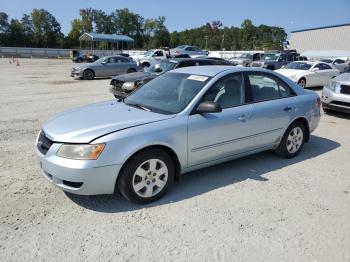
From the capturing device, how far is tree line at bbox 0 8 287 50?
3573 inches

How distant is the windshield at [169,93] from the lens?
180 inches

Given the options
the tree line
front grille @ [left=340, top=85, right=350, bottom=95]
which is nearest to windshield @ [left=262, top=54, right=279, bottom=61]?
front grille @ [left=340, top=85, right=350, bottom=95]

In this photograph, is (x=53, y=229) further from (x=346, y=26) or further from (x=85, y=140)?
(x=346, y=26)

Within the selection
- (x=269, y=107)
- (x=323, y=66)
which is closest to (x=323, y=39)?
(x=323, y=66)

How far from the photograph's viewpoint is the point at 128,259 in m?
3.12

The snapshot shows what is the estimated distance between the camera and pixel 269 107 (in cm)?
535

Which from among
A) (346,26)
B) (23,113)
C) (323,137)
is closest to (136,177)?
(323,137)

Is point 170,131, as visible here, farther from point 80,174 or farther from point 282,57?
point 282,57

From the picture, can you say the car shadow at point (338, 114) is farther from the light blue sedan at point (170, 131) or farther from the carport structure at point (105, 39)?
the carport structure at point (105, 39)

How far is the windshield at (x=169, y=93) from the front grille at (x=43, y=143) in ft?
4.29

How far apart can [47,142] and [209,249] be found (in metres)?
2.17

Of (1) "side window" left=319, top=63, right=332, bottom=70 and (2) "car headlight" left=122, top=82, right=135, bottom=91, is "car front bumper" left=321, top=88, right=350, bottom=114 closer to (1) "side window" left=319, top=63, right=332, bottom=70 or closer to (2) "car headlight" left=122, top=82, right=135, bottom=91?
(2) "car headlight" left=122, top=82, right=135, bottom=91

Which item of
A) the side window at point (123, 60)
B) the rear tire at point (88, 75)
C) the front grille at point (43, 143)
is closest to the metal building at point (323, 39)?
the side window at point (123, 60)

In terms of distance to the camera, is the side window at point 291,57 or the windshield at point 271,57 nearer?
the windshield at point 271,57
